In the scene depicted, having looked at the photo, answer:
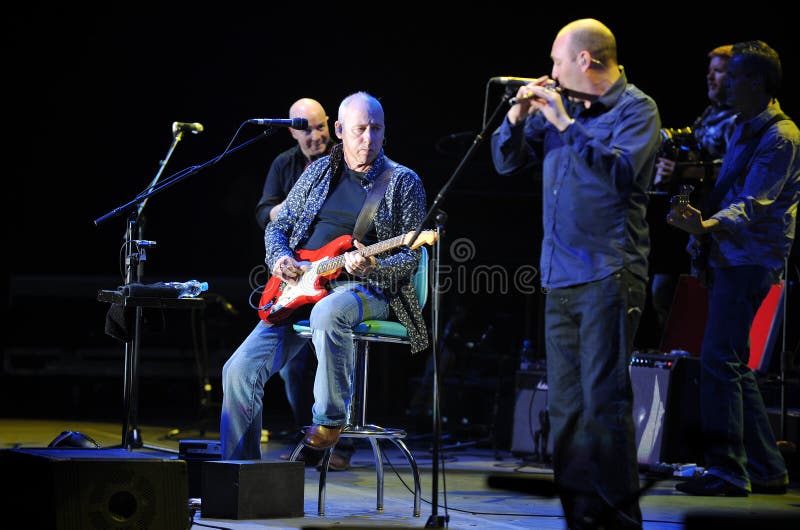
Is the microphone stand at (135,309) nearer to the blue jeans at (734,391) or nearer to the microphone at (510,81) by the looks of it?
the microphone at (510,81)

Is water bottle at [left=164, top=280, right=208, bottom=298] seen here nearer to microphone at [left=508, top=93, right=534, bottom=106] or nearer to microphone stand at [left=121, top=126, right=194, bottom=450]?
microphone stand at [left=121, top=126, right=194, bottom=450]

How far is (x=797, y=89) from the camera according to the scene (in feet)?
23.1

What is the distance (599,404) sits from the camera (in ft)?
10.0

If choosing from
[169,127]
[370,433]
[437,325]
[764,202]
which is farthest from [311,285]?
[169,127]

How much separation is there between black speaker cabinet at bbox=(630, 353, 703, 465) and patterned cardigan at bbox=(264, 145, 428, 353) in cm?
169

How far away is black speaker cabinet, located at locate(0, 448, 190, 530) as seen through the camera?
2959mm

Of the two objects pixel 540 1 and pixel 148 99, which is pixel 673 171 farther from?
pixel 148 99

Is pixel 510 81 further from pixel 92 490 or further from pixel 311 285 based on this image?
pixel 92 490

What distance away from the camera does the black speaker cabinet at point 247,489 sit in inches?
144

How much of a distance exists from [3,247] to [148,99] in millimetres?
1850

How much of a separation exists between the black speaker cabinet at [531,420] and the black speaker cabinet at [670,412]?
588 mm

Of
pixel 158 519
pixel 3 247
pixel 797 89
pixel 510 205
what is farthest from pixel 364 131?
pixel 3 247

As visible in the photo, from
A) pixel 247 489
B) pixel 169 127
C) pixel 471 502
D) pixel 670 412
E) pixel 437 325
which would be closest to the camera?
pixel 437 325

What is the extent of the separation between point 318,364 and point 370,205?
2.44 ft
